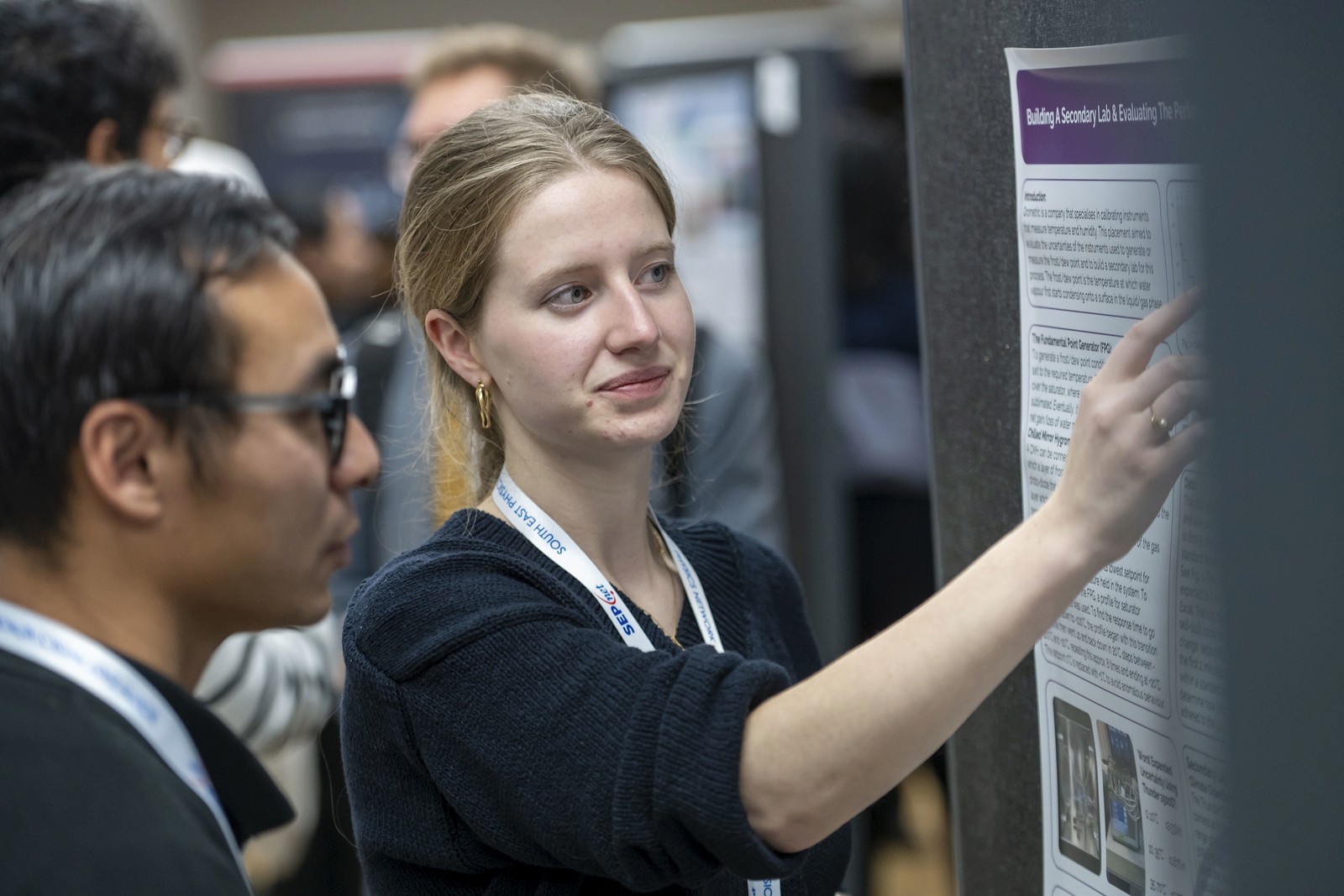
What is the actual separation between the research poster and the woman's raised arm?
0.05 m

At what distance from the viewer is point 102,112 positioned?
235 centimetres

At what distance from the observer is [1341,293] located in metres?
0.64

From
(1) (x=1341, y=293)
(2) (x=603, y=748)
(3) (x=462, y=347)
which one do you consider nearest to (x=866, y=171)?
(3) (x=462, y=347)

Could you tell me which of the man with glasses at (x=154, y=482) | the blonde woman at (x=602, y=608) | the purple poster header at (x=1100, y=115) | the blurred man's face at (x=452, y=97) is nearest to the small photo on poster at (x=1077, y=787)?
the blonde woman at (x=602, y=608)

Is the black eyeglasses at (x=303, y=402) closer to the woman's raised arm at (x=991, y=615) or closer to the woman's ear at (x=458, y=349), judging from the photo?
the woman's ear at (x=458, y=349)

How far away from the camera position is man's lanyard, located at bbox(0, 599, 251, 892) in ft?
4.23

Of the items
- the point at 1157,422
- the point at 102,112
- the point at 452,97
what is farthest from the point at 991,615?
the point at 452,97

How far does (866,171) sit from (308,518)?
2.72m

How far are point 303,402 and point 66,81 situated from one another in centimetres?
110

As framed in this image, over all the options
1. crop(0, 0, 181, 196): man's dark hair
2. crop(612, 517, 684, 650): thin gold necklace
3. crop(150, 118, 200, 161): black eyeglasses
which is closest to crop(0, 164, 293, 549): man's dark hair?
crop(612, 517, 684, 650): thin gold necklace

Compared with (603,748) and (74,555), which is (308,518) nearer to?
(74,555)

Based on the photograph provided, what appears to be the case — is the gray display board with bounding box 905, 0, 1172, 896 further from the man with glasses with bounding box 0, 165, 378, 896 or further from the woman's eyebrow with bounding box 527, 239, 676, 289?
the man with glasses with bounding box 0, 165, 378, 896

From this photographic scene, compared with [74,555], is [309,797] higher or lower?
lower

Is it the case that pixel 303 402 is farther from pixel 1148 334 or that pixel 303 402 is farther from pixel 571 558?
pixel 1148 334
